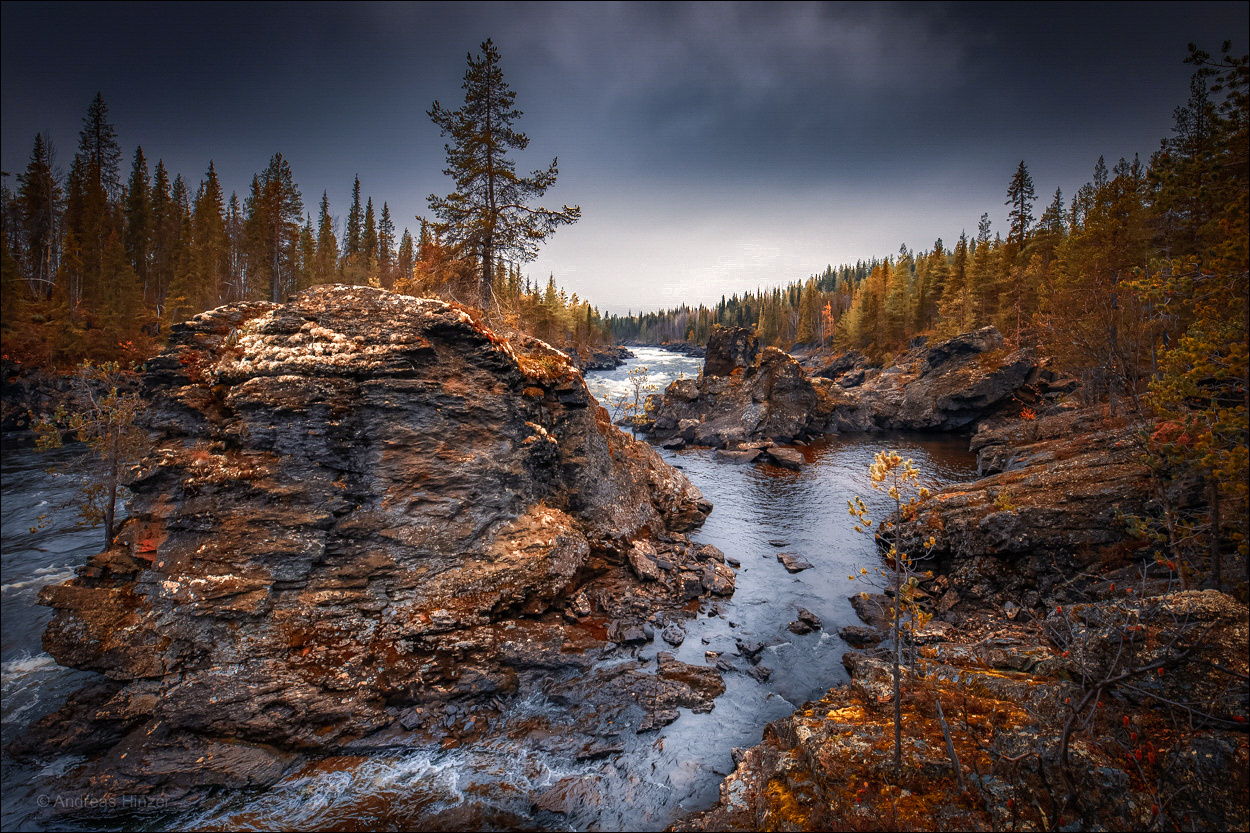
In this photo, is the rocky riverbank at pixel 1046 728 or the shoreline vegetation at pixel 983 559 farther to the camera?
the shoreline vegetation at pixel 983 559

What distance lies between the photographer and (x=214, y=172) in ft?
218

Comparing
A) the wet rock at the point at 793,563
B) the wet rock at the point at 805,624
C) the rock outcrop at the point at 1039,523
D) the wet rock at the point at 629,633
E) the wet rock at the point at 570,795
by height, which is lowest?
the wet rock at the point at 570,795

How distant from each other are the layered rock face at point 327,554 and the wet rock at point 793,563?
5.98 metres

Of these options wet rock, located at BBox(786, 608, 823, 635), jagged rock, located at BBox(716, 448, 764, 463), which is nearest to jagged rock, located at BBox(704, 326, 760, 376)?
jagged rock, located at BBox(716, 448, 764, 463)

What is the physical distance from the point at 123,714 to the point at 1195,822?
1990cm

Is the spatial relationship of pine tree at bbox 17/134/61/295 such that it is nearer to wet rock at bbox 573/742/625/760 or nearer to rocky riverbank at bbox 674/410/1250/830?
wet rock at bbox 573/742/625/760

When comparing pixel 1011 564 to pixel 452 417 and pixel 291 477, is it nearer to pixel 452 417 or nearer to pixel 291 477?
pixel 452 417

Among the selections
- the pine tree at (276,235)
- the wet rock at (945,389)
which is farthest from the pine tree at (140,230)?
the wet rock at (945,389)

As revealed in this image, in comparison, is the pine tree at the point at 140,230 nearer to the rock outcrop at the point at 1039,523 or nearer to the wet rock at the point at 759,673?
the wet rock at the point at 759,673

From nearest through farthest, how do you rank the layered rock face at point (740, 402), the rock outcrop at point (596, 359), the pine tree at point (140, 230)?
the layered rock face at point (740, 402) < the pine tree at point (140, 230) < the rock outcrop at point (596, 359)

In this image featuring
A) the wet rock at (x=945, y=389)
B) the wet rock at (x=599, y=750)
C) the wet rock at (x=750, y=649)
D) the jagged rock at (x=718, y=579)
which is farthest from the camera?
the wet rock at (x=945, y=389)

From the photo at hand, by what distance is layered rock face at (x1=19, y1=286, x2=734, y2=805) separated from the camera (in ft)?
38.2

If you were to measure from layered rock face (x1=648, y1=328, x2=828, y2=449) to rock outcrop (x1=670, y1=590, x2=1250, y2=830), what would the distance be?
120ft

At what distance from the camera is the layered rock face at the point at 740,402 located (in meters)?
48.8
